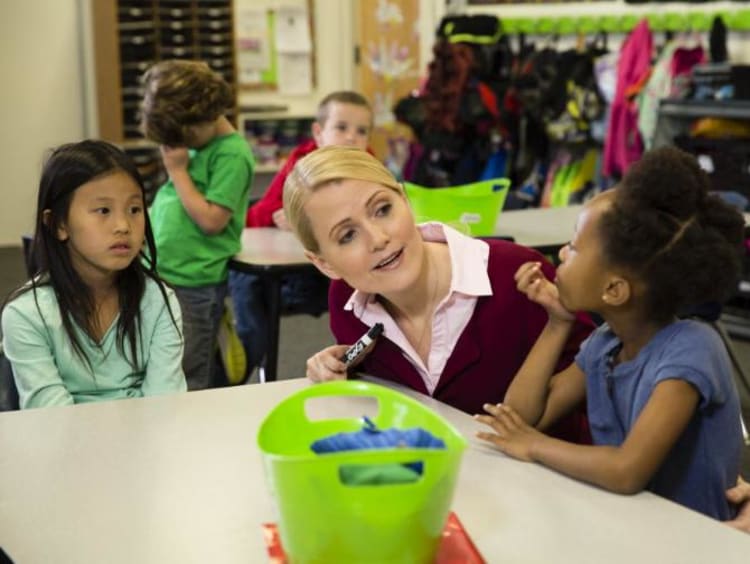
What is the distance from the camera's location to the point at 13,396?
2023 millimetres

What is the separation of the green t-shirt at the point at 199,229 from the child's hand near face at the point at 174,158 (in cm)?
7

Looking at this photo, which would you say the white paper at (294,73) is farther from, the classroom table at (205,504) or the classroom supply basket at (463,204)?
the classroom table at (205,504)

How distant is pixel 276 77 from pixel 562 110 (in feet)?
7.37

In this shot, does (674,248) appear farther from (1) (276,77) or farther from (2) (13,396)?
(1) (276,77)

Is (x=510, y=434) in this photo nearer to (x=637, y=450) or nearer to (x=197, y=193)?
(x=637, y=450)

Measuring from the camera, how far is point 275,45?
7371 mm

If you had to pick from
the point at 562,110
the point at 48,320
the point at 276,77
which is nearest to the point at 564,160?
the point at 562,110

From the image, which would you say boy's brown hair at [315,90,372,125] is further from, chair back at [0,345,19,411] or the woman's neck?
the woman's neck

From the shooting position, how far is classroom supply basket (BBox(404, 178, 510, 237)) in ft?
9.78

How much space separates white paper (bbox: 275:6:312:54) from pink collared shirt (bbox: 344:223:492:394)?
5841mm

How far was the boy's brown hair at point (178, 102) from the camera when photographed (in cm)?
308

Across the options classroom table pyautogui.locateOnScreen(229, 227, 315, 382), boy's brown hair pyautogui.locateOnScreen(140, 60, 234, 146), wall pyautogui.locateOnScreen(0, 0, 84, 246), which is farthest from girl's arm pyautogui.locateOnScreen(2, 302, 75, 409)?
wall pyautogui.locateOnScreen(0, 0, 84, 246)

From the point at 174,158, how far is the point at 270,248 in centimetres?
38

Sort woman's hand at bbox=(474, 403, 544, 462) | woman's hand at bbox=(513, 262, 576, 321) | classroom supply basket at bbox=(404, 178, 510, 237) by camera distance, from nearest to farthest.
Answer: woman's hand at bbox=(474, 403, 544, 462) → woman's hand at bbox=(513, 262, 576, 321) → classroom supply basket at bbox=(404, 178, 510, 237)
